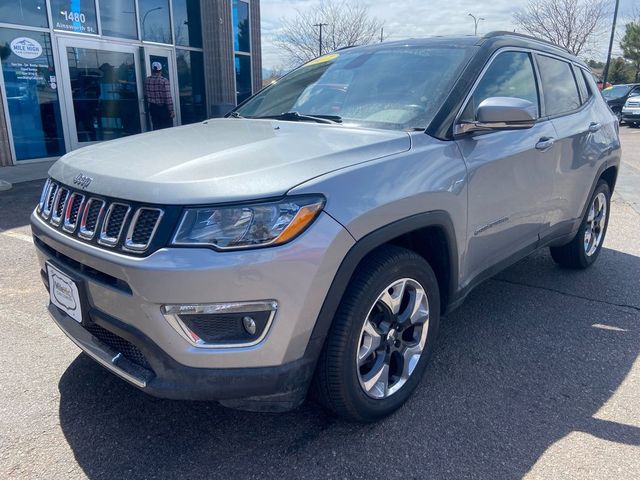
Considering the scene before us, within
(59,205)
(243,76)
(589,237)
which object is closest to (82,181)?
(59,205)

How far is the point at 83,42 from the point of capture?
34.0 feet

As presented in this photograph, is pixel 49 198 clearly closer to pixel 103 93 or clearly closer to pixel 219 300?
pixel 219 300

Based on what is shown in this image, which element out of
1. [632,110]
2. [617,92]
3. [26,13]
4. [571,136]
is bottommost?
[632,110]

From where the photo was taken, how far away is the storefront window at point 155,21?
11680mm

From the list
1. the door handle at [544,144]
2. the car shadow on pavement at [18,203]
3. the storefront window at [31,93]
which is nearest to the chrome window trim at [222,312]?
the door handle at [544,144]

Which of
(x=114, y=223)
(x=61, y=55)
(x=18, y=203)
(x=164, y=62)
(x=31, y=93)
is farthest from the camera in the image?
(x=164, y=62)

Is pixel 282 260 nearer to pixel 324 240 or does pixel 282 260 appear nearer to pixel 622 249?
pixel 324 240

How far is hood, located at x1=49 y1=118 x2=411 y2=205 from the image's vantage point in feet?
6.37

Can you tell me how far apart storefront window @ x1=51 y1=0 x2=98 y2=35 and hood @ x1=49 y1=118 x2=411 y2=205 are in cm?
883

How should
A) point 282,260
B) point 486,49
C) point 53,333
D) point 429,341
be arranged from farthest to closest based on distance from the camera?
point 53,333, point 486,49, point 429,341, point 282,260

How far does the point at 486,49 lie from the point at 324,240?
70.9 inches

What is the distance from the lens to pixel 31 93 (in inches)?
379

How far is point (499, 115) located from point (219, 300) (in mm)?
1664

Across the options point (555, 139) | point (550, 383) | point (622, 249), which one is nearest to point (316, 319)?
point (550, 383)
